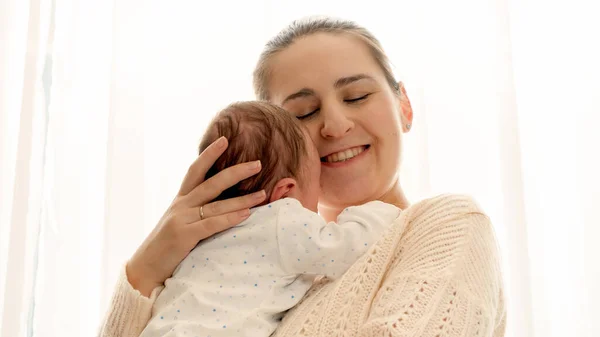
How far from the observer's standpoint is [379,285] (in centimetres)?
124

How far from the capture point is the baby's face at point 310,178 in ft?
4.53

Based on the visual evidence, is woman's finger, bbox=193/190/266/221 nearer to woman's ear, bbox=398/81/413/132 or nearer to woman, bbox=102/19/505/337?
woman, bbox=102/19/505/337

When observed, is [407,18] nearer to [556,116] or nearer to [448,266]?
[556,116]

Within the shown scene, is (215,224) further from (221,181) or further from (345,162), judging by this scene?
(345,162)

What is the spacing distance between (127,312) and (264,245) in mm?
306

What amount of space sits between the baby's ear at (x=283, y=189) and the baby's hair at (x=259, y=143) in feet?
0.03

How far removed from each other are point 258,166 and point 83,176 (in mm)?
1456

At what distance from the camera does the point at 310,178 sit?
4.60 ft

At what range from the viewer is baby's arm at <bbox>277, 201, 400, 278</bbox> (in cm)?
120

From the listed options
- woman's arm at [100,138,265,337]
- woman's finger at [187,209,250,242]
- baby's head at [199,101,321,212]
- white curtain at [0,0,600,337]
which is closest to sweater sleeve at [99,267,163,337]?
woman's arm at [100,138,265,337]

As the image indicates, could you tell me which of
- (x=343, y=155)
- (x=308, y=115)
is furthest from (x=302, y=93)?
(x=343, y=155)

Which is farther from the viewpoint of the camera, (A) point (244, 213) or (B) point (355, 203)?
(B) point (355, 203)

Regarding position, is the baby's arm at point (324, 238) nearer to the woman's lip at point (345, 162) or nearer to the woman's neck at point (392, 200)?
the woman's lip at point (345, 162)

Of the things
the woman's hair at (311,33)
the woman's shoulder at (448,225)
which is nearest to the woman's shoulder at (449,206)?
the woman's shoulder at (448,225)
